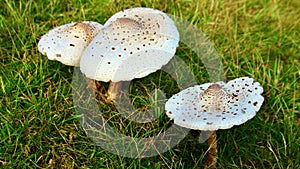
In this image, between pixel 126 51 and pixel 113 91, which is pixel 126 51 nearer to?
pixel 126 51

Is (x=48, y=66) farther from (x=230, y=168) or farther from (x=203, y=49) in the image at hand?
(x=230, y=168)

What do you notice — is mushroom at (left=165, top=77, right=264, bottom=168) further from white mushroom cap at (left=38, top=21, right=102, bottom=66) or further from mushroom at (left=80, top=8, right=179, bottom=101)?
white mushroom cap at (left=38, top=21, right=102, bottom=66)

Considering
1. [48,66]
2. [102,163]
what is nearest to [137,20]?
[48,66]

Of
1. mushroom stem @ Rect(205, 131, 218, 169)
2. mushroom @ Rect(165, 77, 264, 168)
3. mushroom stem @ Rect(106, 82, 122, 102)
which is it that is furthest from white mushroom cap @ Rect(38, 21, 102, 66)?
mushroom stem @ Rect(205, 131, 218, 169)

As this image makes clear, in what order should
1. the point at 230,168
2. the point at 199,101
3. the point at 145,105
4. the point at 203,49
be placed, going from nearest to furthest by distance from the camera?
the point at 199,101 < the point at 230,168 < the point at 145,105 < the point at 203,49

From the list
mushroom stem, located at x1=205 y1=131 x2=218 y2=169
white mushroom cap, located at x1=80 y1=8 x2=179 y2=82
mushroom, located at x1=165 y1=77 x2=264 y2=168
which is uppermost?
white mushroom cap, located at x1=80 y1=8 x2=179 y2=82

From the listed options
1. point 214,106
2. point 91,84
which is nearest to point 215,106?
point 214,106
